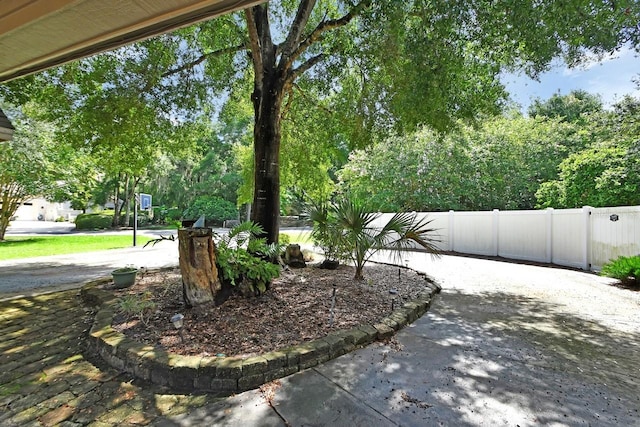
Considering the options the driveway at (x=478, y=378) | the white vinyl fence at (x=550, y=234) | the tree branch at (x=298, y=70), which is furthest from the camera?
the white vinyl fence at (x=550, y=234)

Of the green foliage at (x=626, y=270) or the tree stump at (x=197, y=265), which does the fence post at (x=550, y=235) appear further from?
the tree stump at (x=197, y=265)

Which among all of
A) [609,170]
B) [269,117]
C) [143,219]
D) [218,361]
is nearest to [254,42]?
[269,117]

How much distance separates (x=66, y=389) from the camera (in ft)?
7.00

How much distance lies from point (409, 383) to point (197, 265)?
2.23 meters

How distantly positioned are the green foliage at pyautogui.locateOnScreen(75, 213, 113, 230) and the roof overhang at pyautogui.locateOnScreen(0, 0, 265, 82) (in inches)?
814

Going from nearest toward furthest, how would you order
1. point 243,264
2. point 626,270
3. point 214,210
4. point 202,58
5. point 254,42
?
point 243,264 → point 254,42 → point 626,270 → point 202,58 → point 214,210

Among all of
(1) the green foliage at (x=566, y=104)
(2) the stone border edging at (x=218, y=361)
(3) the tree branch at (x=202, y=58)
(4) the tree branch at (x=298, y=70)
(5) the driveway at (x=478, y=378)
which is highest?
(1) the green foliage at (x=566, y=104)

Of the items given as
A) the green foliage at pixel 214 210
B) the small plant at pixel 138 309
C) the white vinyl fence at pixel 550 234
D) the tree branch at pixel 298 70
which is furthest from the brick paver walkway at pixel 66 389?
the green foliage at pixel 214 210

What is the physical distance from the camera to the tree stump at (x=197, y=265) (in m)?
3.08

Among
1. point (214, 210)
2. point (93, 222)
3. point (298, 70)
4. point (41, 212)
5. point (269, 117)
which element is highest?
point (298, 70)

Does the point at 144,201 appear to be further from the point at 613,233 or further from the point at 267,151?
the point at 613,233

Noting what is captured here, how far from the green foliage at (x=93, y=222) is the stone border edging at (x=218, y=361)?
20800mm

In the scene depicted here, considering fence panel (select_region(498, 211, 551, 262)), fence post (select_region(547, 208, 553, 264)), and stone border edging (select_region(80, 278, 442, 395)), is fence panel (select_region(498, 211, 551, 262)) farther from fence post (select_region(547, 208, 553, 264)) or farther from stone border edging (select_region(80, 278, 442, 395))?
stone border edging (select_region(80, 278, 442, 395))

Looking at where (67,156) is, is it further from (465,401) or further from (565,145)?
(565,145)
